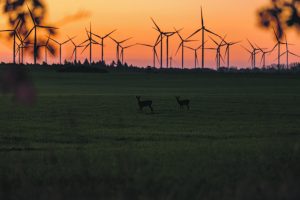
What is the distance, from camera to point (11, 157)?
55.6 ft

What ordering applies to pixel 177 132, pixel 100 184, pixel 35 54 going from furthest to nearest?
pixel 177 132 < pixel 100 184 < pixel 35 54

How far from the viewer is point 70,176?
13148 millimetres

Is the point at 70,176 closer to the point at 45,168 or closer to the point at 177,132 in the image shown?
the point at 45,168

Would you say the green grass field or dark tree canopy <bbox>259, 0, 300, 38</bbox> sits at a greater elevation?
dark tree canopy <bbox>259, 0, 300, 38</bbox>

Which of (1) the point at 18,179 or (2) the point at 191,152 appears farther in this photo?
(2) the point at 191,152

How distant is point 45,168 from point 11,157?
8.98 ft

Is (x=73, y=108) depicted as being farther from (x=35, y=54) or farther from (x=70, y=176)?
(x=35, y=54)

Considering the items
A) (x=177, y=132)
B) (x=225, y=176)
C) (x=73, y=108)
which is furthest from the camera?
(x=73, y=108)

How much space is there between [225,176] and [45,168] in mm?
3871

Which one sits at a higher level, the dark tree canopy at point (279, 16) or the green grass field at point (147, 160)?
the dark tree canopy at point (279, 16)

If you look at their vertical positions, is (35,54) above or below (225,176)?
above

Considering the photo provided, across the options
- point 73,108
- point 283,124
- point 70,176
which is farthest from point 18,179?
point 73,108

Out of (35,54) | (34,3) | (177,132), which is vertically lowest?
(177,132)

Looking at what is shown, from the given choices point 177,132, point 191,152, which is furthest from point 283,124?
point 191,152
